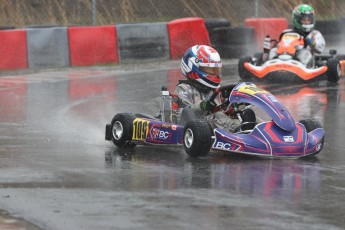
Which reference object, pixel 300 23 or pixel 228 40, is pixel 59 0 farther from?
pixel 300 23

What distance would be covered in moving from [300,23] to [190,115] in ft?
29.6

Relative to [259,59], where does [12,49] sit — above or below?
above

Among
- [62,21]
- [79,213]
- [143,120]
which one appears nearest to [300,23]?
[62,21]

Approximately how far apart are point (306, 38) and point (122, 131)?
854 centimetres

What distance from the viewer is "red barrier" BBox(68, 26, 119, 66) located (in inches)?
682

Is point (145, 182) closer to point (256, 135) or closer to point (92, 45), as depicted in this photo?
point (256, 135)

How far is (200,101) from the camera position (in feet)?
29.0

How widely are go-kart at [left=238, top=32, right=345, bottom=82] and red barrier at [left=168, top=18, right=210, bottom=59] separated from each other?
261cm

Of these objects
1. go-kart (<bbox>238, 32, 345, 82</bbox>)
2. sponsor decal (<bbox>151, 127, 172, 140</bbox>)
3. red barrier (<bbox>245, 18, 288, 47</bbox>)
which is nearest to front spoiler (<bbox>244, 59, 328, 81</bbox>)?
go-kart (<bbox>238, 32, 345, 82</bbox>)

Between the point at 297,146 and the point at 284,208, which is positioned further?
the point at 297,146

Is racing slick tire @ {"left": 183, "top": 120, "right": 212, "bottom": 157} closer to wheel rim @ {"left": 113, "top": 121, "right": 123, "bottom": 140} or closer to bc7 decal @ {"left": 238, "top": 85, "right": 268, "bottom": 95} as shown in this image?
bc7 decal @ {"left": 238, "top": 85, "right": 268, "bottom": 95}

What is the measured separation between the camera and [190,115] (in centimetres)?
854

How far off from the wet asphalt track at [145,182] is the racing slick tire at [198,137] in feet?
0.32

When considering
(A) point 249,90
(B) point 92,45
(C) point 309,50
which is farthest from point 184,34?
(A) point 249,90
